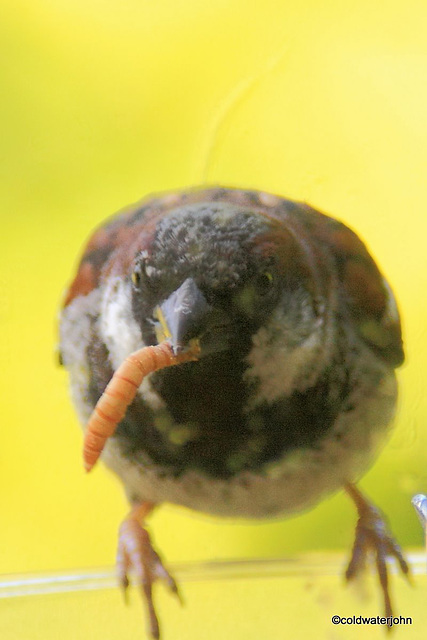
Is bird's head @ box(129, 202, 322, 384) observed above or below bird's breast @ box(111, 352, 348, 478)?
above

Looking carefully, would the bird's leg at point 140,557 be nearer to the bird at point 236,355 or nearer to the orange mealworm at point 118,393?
the bird at point 236,355

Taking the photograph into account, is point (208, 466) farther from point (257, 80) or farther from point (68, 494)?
point (257, 80)

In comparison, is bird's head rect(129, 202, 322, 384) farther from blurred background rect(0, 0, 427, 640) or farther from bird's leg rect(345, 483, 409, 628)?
bird's leg rect(345, 483, 409, 628)

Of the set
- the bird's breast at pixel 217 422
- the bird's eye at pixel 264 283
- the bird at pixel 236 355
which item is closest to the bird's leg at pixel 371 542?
the bird at pixel 236 355

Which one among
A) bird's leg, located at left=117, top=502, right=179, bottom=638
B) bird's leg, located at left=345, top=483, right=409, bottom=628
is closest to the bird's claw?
bird's leg, located at left=117, top=502, right=179, bottom=638

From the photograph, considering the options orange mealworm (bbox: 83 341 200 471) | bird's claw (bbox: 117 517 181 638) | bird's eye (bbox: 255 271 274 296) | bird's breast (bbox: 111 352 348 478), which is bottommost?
bird's claw (bbox: 117 517 181 638)

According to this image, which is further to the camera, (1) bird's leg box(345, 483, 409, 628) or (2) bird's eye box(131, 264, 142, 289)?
(1) bird's leg box(345, 483, 409, 628)
